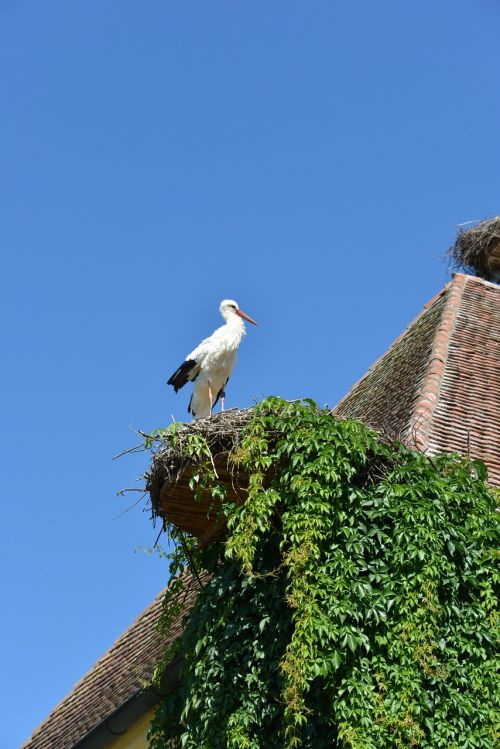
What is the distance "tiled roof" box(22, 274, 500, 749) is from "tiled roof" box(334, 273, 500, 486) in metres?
0.01

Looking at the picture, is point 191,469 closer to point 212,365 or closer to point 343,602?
point 343,602

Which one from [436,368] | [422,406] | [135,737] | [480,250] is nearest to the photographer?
[422,406]

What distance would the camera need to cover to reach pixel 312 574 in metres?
9.92

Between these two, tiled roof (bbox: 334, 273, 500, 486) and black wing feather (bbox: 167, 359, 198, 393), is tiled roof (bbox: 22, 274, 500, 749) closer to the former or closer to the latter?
tiled roof (bbox: 334, 273, 500, 486)

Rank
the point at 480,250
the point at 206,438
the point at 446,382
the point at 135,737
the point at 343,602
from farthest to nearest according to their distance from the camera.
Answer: the point at 480,250 < the point at 446,382 < the point at 135,737 < the point at 206,438 < the point at 343,602

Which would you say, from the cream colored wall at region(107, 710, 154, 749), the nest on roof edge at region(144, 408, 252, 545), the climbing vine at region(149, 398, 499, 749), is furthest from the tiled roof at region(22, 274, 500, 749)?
the nest on roof edge at region(144, 408, 252, 545)

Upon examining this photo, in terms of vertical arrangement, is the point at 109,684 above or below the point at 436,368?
below

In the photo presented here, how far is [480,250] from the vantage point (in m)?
19.1

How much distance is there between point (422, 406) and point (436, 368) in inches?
45.4

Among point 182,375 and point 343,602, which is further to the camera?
point 182,375

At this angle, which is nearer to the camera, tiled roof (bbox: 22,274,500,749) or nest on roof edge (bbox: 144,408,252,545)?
nest on roof edge (bbox: 144,408,252,545)

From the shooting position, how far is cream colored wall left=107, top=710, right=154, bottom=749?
1268 centimetres

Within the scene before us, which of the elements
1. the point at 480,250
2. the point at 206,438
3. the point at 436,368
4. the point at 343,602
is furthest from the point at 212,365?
the point at 480,250

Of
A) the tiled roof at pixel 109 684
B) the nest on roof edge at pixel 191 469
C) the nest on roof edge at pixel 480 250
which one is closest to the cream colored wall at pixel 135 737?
the tiled roof at pixel 109 684
